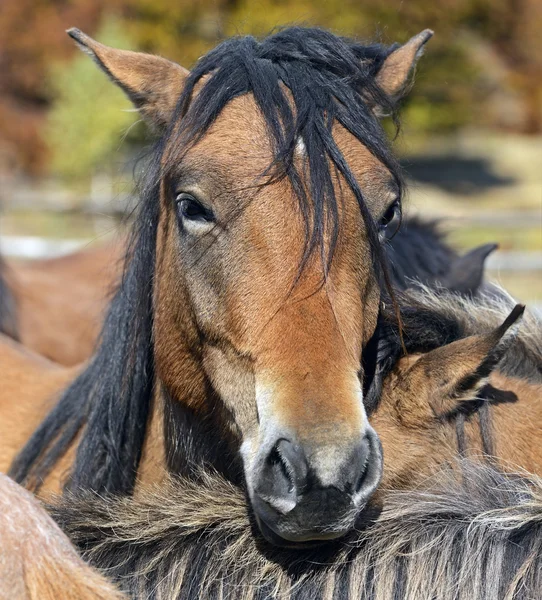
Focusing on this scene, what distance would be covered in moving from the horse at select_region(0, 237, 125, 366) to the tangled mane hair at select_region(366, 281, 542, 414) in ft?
10.8

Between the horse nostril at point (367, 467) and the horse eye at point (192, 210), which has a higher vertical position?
the horse eye at point (192, 210)

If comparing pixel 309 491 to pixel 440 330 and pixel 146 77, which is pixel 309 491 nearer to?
pixel 440 330

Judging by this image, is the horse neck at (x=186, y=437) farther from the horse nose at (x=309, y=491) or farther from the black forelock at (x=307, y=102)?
the black forelock at (x=307, y=102)

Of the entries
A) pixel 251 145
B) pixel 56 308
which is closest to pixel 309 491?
pixel 251 145

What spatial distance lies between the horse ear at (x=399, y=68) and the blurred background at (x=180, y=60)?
49.9 feet

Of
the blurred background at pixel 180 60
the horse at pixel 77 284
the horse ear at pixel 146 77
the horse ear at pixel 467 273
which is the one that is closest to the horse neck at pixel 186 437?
the horse ear at pixel 146 77

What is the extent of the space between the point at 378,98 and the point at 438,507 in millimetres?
1354

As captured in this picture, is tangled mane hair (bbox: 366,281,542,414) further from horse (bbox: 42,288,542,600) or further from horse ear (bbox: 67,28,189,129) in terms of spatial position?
horse ear (bbox: 67,28,189,129)

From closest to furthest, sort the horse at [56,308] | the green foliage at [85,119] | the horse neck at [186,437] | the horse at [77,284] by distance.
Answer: the horse neck at [186,437], the horse at [77,284], the horse at [56,308], the green foliage at [85,119]

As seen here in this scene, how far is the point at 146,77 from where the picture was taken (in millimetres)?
2594

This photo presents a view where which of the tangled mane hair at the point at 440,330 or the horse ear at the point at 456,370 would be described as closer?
the horse ear at the point at 456,370

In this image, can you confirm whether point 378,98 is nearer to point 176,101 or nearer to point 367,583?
point 176,101

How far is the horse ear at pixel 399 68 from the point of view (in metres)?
2.65

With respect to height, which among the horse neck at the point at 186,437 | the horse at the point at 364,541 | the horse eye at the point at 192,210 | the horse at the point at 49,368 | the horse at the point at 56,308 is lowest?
the horse at the point at 56,308
